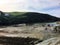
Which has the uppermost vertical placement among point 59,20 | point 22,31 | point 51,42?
point 59,20

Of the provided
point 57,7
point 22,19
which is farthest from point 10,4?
point 57,7

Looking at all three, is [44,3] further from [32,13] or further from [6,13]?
[6,13]

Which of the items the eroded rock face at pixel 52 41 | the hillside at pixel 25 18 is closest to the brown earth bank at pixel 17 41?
the eroded rock face at pixel 52 41

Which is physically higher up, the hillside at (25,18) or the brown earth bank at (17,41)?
the hillside at (25,18)

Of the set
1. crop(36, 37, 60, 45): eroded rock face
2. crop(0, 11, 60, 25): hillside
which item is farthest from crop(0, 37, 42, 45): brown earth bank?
crop(0, 11, 60, 25): hillside

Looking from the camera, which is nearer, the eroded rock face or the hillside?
the eroded rock face

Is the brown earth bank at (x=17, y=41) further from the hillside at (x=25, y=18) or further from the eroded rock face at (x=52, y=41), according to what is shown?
the hillside at (x=25, y=18)

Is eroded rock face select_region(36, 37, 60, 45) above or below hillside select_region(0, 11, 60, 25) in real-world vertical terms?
below

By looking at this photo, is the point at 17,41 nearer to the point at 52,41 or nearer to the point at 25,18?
the point at 25,18

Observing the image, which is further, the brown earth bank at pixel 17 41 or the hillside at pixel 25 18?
the hillside at pixel 25 18

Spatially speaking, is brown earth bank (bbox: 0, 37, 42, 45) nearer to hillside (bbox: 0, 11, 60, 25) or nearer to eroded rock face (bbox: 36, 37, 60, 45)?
eroded rock face (bbox: 36, 37, 60, 45)

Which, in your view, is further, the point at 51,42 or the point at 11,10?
the point at 11,10
